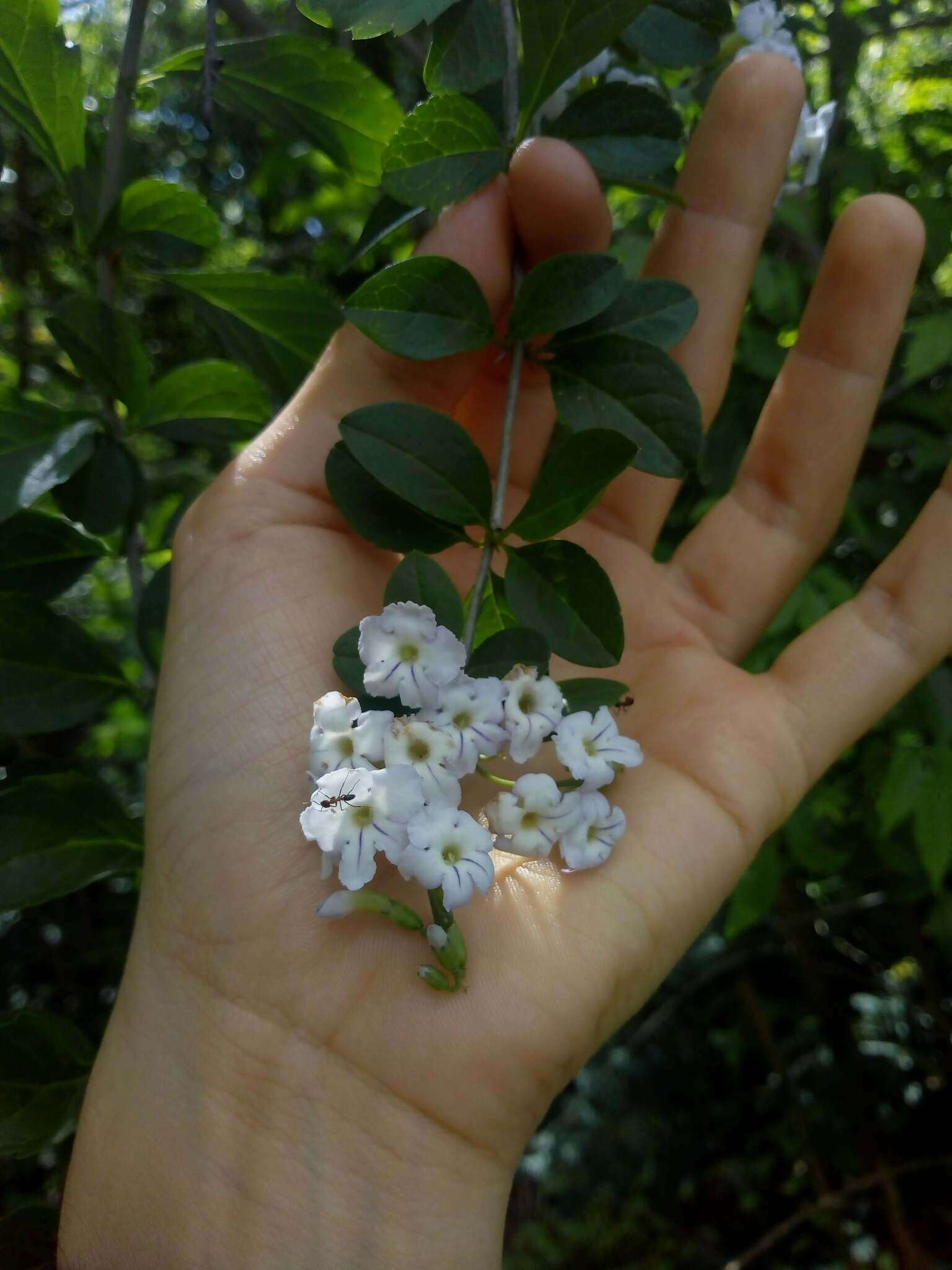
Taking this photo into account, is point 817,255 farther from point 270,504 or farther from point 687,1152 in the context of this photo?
point 687,1152

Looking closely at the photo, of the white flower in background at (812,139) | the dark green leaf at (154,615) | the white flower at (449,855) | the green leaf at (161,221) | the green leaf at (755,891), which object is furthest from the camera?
the green leaf at (755,891)

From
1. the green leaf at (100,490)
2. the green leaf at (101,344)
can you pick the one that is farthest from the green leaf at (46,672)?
the green leaf at (101,344)

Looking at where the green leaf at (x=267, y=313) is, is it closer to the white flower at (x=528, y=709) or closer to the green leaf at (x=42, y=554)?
the green leaf at (x=42, y=554)

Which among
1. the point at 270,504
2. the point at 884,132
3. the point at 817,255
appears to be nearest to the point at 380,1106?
the point at 270,504

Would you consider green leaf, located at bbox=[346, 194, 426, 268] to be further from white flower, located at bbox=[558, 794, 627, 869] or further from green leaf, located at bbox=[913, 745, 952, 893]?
green leaf, located at bbox=[913, 745, 952, 893]

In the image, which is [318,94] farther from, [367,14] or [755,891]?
[755,891]

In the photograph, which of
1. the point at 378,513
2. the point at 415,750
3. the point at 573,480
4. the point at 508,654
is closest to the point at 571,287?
the point at 573,480

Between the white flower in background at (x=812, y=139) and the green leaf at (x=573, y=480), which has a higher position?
the white flower in background at (x=812, y=139)
